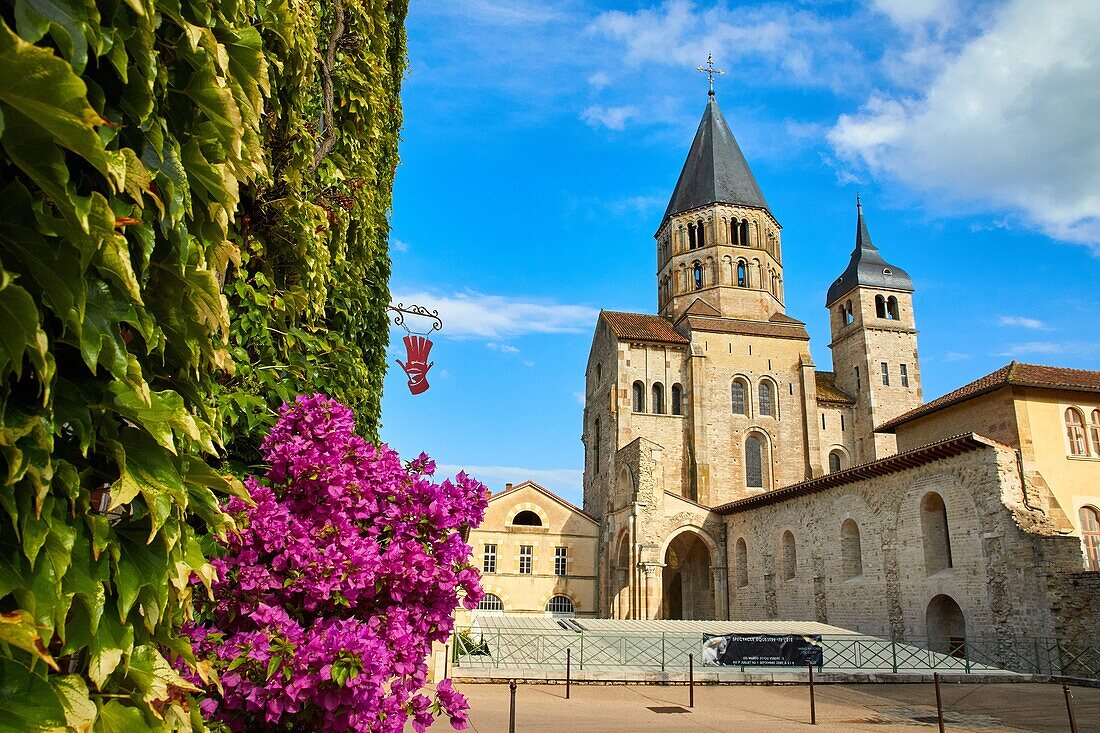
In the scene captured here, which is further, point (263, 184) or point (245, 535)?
point (263, 184)

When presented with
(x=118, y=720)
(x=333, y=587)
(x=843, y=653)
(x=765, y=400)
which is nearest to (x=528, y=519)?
(x=765, y=400)

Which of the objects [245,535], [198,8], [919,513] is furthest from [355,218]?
[919,513]

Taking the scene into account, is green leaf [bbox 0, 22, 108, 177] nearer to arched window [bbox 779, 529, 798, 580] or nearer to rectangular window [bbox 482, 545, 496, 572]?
arched window [bbox 779, 529, 798, 580]

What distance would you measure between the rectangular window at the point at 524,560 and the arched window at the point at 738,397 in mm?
14194

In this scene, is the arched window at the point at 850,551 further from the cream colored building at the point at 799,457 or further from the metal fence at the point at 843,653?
the metal fence at the point at 843,653

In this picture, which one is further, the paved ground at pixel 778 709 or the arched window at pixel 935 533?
the arched window at pixel 935 533

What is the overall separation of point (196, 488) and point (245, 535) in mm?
1636

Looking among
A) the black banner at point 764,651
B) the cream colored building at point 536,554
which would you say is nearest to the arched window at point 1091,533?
the black banner at point 764,651

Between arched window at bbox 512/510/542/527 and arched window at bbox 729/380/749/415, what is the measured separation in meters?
12.8

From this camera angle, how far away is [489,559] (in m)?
34.9

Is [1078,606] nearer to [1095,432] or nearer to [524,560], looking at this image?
[1095,432]

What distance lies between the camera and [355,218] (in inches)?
261

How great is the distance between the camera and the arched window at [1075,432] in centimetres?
2077

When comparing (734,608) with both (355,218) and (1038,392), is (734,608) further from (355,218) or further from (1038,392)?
(355,218)
